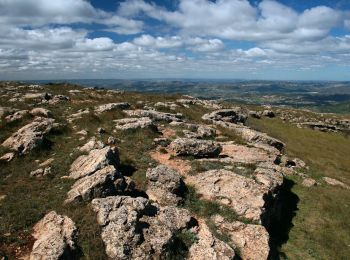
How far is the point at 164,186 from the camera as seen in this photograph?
2611cm

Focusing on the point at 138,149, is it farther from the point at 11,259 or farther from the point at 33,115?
the point at 11,259

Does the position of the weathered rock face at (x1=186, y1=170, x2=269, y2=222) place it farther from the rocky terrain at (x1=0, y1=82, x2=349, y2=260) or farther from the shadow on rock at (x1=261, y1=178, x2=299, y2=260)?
the shadow on rock at (x1=261, y1=178, x2=299, y2=260)

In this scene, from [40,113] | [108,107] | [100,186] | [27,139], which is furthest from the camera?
[108,107]

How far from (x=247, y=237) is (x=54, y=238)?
12.6 meters

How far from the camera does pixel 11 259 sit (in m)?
16.7

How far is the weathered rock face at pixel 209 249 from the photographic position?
19.2 metres

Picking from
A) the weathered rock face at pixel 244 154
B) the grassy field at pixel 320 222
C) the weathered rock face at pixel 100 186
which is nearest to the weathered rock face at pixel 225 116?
the weathered rock face at pixel 244 154

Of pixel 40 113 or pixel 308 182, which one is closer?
pixel 308 182

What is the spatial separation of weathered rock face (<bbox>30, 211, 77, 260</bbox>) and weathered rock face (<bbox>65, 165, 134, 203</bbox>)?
2.55 m

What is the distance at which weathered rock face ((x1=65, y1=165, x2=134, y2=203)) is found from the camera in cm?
2248


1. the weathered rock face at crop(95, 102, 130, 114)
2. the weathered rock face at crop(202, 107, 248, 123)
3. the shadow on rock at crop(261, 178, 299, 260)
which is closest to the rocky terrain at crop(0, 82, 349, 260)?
the shadow on rock at crop(261, 178, 299, 260)

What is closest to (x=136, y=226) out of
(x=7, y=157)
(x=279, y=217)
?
(x=279, y=217)

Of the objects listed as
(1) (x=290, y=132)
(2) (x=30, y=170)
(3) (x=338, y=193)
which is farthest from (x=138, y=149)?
(1) (x=290, y=132)

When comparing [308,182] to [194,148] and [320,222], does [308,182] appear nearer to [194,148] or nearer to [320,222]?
[320,222]
